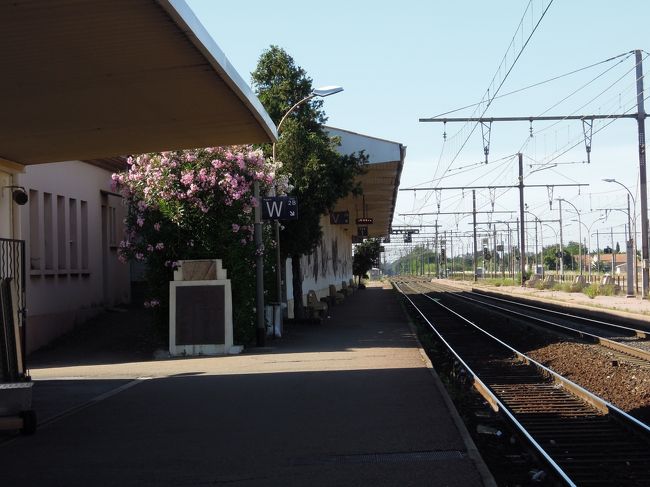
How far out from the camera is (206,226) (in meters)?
19.0

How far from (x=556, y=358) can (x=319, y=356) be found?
5.02 metres

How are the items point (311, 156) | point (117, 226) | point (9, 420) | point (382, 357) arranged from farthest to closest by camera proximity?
point (117, 226) → point (311, 156) → point (382, 357) → point (9, 420)

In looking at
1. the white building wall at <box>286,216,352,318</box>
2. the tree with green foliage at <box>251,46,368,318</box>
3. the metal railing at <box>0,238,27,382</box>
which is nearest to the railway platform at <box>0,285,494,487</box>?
the metal railing at <box>0,238,27,382</box>

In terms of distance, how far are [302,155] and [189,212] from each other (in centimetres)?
713

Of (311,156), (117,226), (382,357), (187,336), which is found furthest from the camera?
(117,226)

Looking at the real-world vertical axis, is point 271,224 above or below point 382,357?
above

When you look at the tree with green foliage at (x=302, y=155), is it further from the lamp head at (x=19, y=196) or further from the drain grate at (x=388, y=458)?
the drain grate at (x=388, y=458)

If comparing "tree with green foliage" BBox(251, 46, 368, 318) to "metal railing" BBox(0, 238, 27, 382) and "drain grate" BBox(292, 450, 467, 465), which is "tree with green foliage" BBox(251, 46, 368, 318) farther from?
"drain grate" BBox(292, 450, 467, 465)

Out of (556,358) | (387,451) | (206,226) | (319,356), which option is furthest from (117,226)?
(387,451)

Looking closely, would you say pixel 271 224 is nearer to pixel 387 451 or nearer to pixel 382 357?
pixel 382 357

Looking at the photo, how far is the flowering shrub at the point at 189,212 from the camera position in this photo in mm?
18578

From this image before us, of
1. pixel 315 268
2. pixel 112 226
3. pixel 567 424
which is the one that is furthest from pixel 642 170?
pixel 567 424

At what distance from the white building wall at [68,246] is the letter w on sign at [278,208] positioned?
5.35 meters

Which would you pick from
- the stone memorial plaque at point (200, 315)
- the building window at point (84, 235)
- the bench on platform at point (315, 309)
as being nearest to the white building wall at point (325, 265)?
the bench on platform at point (315, 309)
